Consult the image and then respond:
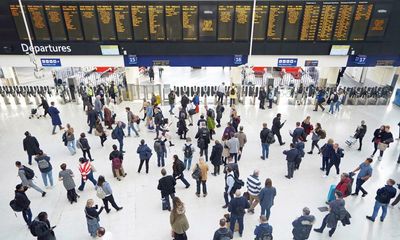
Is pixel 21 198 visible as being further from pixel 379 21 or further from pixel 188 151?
pixel 379 21

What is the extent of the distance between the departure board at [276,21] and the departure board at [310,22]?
2.71 ft

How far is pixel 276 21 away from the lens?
12.2 metres

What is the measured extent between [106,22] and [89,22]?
640 mm

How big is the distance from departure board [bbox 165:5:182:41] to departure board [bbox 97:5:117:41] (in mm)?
2050

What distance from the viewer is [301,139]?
1077cm

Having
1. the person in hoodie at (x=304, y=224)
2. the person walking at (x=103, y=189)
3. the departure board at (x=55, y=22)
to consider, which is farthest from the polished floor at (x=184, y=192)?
the departure board at (x=55, y=22)

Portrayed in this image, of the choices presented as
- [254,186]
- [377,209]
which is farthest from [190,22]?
[377,209]

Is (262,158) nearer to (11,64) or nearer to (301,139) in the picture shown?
(301,139)

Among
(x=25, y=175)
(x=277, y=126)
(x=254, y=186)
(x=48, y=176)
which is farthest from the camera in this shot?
(x=277, y=126)

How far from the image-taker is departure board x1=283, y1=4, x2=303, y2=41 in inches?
472

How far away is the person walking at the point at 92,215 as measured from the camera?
7.38 meters

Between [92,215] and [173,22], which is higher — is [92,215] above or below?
below

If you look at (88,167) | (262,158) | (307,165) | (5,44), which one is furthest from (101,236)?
(5,44)

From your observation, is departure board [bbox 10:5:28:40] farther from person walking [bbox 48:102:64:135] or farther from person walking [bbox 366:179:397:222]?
person walking [bbox 366:179:397:222]
